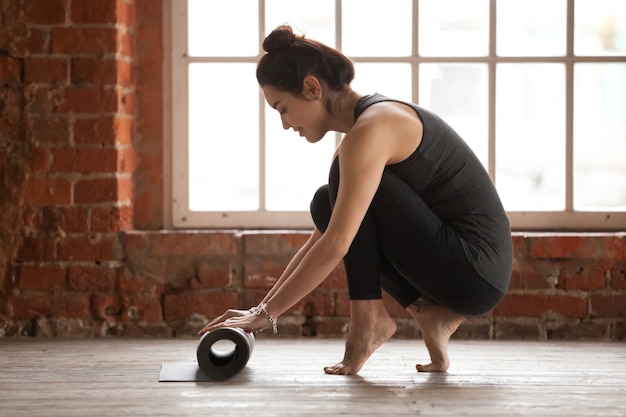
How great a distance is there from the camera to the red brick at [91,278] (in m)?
3.38

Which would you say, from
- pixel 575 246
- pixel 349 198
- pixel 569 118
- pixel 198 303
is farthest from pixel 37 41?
pixel 575 246

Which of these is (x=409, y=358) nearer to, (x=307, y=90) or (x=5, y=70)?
(x=307, y=90)

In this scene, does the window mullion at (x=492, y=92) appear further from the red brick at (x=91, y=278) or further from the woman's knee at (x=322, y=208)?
the red brick at (x=91, y=278)

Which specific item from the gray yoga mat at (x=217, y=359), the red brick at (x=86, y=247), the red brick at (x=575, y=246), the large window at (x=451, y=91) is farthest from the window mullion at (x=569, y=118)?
the red brick at (x=86, y=247)

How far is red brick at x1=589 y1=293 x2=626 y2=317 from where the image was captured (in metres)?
3.34

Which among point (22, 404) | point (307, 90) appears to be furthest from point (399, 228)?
point (22, 404)

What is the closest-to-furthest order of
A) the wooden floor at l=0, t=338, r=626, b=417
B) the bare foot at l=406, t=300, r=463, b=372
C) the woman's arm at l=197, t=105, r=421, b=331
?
the wooden floor at l=0, t=338, r=626, b=417
the woman's arm at l=197, t=105, r=421, b=331
the bare foot at l=406, t=300, r=463, b=372

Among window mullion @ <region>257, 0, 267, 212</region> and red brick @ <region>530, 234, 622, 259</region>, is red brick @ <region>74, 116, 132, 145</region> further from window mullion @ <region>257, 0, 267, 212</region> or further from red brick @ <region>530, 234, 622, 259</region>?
red brick @ <region>530, 234, 622, 259</region>

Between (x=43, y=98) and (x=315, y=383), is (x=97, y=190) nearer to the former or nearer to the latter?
(x=43, y=98)

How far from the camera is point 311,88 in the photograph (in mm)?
2543

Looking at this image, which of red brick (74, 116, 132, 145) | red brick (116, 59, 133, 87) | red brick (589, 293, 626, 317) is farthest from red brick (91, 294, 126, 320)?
red brick (589, 293, 626, 317)

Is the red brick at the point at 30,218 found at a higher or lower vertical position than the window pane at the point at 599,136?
lower

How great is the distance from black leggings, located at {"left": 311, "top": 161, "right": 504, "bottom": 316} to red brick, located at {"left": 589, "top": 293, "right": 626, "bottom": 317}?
91 cm

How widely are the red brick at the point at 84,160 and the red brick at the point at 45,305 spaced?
464 mm
